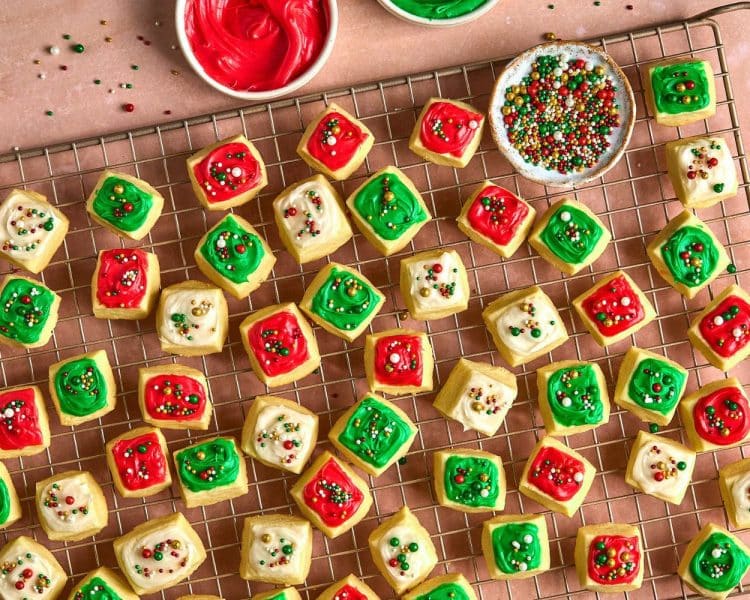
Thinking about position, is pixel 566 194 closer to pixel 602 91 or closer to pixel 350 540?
pixel 602 91

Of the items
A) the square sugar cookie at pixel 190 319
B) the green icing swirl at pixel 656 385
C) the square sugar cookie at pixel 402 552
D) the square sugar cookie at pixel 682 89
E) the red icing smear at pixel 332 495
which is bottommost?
the square sugar cookie at pixel 402 552

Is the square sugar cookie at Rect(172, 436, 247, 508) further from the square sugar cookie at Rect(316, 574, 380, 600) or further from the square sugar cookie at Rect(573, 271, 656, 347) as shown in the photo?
the square sugar cookie at Rect(573, 271, 656, 347)

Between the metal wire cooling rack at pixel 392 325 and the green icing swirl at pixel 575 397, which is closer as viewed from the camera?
the green icing swirl at pixel 575 397

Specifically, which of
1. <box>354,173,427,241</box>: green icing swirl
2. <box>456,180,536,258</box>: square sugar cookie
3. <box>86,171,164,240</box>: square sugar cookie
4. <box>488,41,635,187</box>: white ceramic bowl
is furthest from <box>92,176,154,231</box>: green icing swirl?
<box>488,41,635,187</box>: white ceramic bowl

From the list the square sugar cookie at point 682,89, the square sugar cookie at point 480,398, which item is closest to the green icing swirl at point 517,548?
the square sugar cookie at point 480,398

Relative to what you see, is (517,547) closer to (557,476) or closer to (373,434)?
(557,476)

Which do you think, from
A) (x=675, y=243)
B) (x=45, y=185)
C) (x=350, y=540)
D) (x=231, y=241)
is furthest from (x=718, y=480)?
(x=45, y=185)

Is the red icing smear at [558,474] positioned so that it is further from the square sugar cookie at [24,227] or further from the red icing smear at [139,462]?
the square sugar cookie at [24,227]
